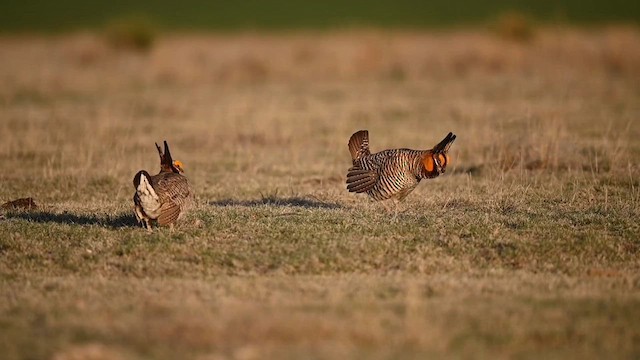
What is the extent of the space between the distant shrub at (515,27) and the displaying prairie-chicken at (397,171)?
24968mm

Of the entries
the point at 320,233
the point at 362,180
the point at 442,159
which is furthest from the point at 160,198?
the point at 442,159

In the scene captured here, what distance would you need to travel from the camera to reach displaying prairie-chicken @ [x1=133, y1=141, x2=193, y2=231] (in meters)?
9.34

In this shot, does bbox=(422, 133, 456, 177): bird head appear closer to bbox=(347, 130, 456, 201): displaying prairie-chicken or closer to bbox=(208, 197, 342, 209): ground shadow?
bbox=(347, 130, 456, 201): displaying prairie-chicken

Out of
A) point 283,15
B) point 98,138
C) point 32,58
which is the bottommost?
point 98,138

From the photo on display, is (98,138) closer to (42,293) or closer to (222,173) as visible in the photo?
(222,173)

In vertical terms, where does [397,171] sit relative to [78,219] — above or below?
above

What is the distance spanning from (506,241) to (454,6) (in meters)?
64.3

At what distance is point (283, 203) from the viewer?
39.2 feet

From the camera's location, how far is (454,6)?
235 feet

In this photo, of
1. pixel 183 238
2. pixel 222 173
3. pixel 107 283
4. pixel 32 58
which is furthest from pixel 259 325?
pixel 32 58

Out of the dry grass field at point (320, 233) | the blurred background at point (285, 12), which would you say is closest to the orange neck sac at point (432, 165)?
the dry grass field at point (320, 233)

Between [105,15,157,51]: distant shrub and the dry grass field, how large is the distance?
11947 millimetres

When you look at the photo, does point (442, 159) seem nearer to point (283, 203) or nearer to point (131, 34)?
point (283, 203)

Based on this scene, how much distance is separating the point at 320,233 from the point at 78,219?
298cm
